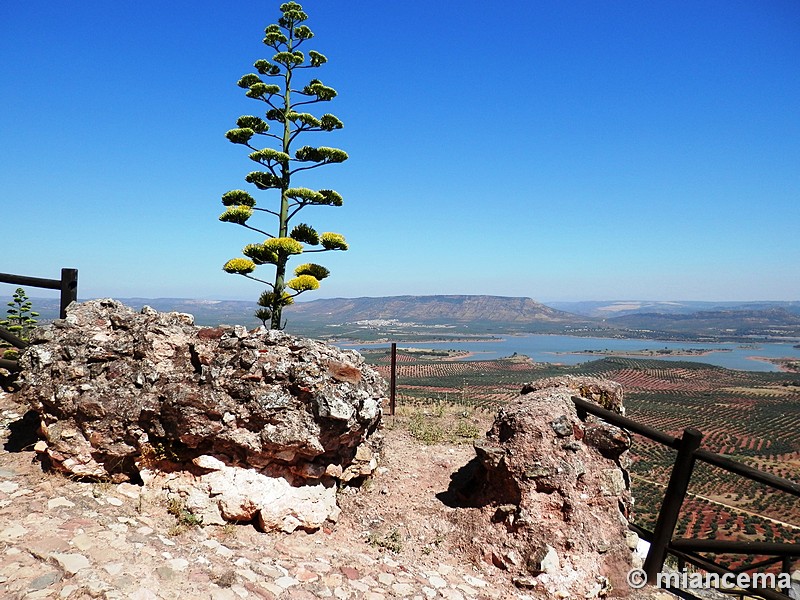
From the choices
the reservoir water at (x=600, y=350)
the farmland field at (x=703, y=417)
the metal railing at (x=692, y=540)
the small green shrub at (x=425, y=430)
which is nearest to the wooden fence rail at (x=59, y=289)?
the small green shrub at (x=425, y=430)

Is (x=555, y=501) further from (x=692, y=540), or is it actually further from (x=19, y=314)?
(x=19, y=314)

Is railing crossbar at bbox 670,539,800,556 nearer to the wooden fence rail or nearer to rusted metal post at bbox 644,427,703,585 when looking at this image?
rusted metal post at bbox 644,427,703,585

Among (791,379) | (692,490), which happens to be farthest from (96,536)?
(791,379)

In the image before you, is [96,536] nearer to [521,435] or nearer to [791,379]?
[521,435]

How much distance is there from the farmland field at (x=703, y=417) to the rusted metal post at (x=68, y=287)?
333 inches

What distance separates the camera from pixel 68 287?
6.09m

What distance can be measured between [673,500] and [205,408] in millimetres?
4612

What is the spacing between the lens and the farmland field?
2338cm

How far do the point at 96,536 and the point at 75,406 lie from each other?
154 cm

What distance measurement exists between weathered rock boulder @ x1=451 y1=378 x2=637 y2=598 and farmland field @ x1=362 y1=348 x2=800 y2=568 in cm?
673

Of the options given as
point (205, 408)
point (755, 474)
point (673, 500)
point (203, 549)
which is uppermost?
point (205, 408)

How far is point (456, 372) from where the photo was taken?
8094 centimetres

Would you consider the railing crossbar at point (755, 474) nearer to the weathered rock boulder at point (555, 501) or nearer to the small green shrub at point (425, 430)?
the weathered rock boulder at point (555, 501)

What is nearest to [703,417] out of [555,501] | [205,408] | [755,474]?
[755,474]
